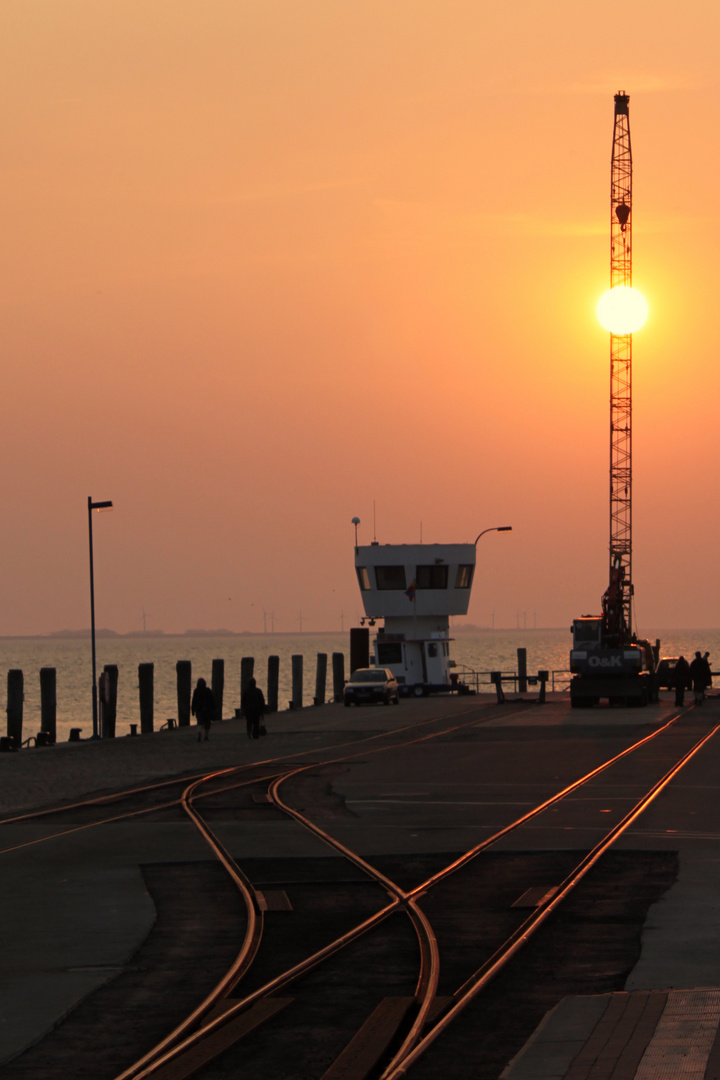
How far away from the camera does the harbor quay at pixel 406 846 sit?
7.60 meters

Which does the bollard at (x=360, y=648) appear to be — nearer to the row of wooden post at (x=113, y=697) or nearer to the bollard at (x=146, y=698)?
the row of wooden post at (x=113, y=697)

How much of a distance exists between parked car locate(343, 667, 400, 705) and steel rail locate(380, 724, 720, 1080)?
1576 inches

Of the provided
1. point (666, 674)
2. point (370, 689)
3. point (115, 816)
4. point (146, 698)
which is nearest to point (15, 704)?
point (146, 698)

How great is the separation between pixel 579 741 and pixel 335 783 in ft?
36.7

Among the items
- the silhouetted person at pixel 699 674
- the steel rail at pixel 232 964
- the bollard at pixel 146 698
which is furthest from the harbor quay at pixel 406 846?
the bollard at pixel 146 698

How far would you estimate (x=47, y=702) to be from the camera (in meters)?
47.3

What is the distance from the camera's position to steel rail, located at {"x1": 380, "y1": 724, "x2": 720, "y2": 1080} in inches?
284

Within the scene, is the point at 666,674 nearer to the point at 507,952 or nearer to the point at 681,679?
the point at 681,679

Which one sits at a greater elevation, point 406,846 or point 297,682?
point 406,846

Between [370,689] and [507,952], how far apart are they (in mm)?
48607

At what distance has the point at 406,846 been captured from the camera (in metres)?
15.5

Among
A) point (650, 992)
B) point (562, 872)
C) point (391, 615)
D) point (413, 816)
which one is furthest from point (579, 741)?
point (391, 615)

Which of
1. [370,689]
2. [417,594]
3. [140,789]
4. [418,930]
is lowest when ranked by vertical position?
[370,689]

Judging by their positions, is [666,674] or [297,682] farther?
[666,674]
